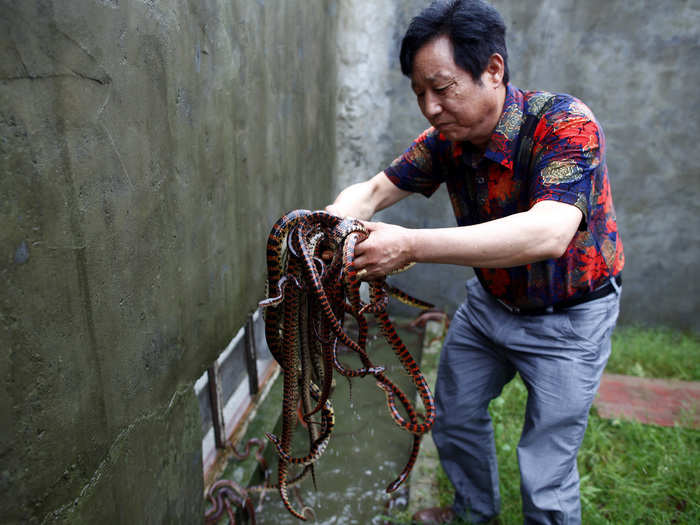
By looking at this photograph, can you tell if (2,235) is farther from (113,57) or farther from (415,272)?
(415,272)

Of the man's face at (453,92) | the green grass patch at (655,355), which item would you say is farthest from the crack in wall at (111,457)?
the green grass patch at (655,355)

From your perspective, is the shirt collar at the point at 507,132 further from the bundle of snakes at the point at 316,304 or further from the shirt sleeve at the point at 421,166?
the bundle of snakes at the point at 316,304

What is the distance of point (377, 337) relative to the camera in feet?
17.7

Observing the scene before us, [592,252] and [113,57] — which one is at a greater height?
[113,57]

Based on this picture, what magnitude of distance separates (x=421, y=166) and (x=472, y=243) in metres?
0.84

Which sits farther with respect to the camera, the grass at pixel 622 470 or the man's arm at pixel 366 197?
the grass at pixel 622 470

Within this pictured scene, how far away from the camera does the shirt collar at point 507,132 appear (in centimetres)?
198

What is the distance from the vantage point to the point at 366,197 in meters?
2.32

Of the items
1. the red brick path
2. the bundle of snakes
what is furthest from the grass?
the bundle of snakes

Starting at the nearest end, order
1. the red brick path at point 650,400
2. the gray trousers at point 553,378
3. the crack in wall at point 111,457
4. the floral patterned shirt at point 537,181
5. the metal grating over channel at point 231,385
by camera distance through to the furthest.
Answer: the crack in wall at point 111,457 < the floral patterned shirt at point 537,181 < the gray trousers at point 553,378 < the metal grating over channel at point 231,385 < the red brick path at point 650,400

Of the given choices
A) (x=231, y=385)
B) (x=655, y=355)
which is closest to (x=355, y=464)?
(x=231, y=385)

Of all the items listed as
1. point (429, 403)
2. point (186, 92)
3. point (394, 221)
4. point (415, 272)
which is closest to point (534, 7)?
point (394, 221)

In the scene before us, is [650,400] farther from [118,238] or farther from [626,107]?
[118,238]

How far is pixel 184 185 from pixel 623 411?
12.2 ft
